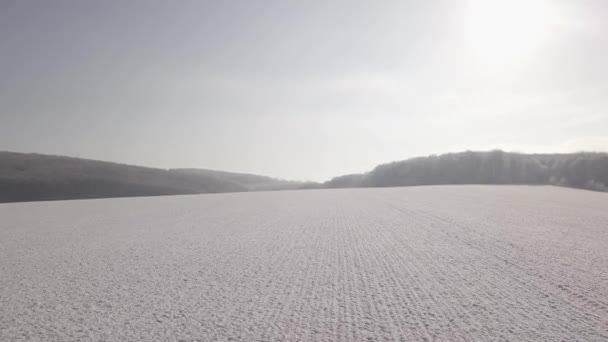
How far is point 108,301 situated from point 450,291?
2170mm

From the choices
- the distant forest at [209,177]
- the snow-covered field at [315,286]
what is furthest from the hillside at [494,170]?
the snow-covered field at [315,286]

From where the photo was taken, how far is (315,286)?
2467 millimetres

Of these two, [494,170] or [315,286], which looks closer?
[315,286]

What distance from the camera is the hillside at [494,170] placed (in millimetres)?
24391

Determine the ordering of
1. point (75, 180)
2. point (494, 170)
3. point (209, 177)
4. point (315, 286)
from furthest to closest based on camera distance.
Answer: point (209, 177) < point (494, 170) < point (75, 180) < point (315, 286)

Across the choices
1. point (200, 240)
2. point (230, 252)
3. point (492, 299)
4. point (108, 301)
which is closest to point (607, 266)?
point (492, 299)

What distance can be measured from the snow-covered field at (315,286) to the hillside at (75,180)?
24267 millimetres

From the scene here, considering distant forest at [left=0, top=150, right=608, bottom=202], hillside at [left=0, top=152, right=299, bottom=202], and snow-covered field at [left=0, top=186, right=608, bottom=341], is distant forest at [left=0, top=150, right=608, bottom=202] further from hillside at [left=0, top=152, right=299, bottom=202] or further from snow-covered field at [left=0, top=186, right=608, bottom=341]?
snow-covered field at [left=0, top=186, right=608, bottom=341]

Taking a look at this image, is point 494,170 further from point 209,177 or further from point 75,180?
point 75,180

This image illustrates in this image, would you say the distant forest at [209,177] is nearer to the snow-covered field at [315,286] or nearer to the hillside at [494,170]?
the hillside at [494,170]

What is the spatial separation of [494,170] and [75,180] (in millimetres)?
36574

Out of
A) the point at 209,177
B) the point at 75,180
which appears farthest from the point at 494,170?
the point at 75,180

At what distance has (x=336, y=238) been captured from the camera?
436 centimetres

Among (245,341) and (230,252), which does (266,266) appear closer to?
(230,252)
